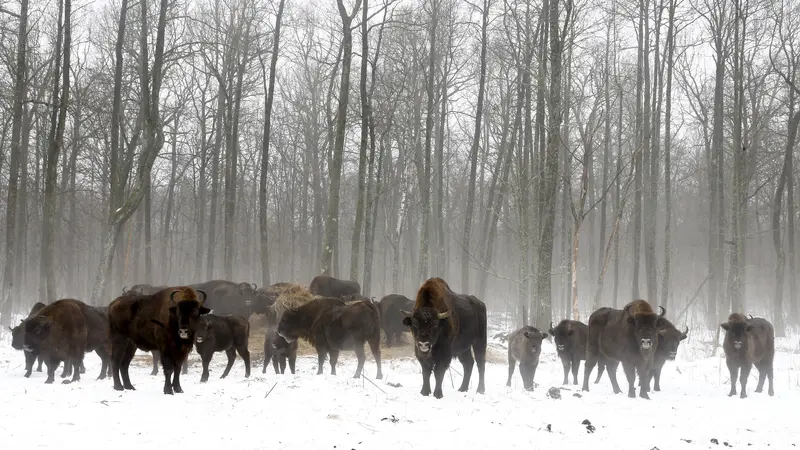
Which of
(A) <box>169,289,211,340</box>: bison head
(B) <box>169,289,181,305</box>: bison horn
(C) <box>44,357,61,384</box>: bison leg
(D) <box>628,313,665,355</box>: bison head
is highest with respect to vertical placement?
(B) <box>169,289,181,305</box>: bison horn

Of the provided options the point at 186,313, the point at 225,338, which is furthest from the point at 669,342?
the point at 186,313

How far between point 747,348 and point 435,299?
694 centimetres

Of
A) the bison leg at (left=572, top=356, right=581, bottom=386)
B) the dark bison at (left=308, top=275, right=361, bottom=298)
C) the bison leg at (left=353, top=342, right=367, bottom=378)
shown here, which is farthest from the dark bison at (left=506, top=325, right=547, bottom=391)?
the dark bison at (left=308, top=275, right=361, bottom=298)

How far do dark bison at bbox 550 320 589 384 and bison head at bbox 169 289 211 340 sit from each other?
7564 mm

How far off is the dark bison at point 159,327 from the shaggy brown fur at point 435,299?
336cm

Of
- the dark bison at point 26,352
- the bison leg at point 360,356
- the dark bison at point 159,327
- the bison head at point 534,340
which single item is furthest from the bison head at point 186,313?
the bison head at point 534,340

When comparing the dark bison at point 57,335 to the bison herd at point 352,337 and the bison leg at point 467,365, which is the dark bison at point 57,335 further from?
the bison leg at point 467,365

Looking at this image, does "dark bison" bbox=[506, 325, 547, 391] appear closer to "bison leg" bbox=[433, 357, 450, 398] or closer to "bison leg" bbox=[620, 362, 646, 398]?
"bison leg" bbox=[620, 362, 646, 398]

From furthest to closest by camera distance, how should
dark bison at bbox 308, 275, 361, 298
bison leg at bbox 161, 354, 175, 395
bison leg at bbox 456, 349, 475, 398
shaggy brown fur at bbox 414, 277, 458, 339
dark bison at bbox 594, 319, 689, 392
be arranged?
1. dark bison at bbox 308, 275, 361, 298
2. dark bison at bbox 594, 319, 689, 392
3. bison leg at bbox 456, 349, 475, 398
4. shaggy brown fur at bbox 414, 277, 458, 339
5. bison leg at bbox 161, 354, 175, 395

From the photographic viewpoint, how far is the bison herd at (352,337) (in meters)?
10.0

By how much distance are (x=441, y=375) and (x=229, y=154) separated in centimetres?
2363

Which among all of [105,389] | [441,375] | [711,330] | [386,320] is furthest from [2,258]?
[711,330]

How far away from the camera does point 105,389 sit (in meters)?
9.68

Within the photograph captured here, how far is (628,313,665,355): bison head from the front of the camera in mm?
12016
